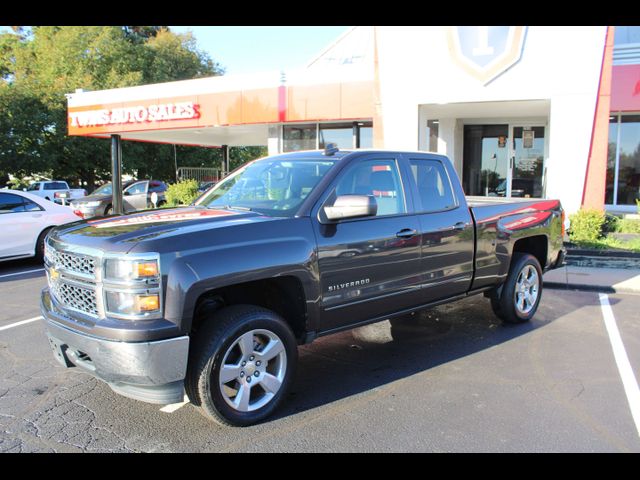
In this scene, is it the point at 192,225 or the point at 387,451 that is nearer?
the point at 387,451

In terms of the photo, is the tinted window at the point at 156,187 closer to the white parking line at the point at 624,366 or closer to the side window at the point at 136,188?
the side window at the point at 136,188

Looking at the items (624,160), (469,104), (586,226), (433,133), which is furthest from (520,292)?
(624,160)

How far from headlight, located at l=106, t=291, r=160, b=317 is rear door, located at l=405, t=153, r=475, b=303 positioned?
8.08 feet

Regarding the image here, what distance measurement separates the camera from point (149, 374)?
3.15 metres

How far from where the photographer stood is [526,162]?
50.5 ft

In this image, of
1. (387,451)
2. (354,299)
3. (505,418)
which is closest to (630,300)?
(505,418)

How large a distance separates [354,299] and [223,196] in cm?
154

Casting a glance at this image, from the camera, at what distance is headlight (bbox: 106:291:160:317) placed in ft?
10.3

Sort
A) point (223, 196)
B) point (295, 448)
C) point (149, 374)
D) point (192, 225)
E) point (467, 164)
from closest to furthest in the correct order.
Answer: point (149, 374) < point (295, 448) < point (192, 225) < point (223, 196) < point (467, 164)

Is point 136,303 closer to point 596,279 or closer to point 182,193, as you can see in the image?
point 596,279

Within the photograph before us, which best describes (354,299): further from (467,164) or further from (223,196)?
(467,164)

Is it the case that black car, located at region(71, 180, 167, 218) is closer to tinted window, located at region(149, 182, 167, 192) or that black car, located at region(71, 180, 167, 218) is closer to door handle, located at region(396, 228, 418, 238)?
tinted window, located at region(149, 182, 167, 192)

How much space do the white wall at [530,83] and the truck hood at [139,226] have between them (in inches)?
363

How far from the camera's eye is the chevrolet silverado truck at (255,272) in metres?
3.19
